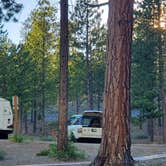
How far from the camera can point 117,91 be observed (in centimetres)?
1063

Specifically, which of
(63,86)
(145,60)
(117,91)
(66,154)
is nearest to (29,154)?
(66,154)

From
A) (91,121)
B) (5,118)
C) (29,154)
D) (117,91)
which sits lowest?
(29,154)

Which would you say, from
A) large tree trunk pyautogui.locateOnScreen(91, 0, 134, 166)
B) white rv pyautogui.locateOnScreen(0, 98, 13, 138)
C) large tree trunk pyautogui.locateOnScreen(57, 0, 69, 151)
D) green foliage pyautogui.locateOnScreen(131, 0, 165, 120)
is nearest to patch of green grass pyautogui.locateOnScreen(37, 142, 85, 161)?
large tree trunk pyautogui.locateOnScreen(57, 0, 69, 151)

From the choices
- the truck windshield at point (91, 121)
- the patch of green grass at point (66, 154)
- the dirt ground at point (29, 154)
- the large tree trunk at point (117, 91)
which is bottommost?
the dirt ground at point (29, 154)

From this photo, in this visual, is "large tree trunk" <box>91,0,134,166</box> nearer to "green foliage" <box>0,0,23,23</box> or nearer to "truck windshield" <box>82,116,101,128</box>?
"green foliage" <box>0,0,23,23</box>

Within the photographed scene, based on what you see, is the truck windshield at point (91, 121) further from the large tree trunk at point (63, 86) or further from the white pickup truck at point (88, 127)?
the large tree trunk at point (63, 86)

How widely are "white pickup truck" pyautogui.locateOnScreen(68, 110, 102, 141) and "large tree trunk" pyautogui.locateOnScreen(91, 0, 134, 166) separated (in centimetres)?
1243

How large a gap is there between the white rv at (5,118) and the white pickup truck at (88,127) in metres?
2.97

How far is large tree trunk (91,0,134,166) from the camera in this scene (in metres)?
10.6

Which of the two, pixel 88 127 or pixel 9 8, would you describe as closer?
pixel 9 8

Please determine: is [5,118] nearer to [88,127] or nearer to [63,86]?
[88,127]

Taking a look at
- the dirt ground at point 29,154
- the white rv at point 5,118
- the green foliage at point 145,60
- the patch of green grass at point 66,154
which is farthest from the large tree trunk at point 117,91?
the green foliage at point 145,60

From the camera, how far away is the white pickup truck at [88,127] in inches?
914

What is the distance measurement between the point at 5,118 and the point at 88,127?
13.1 feet
